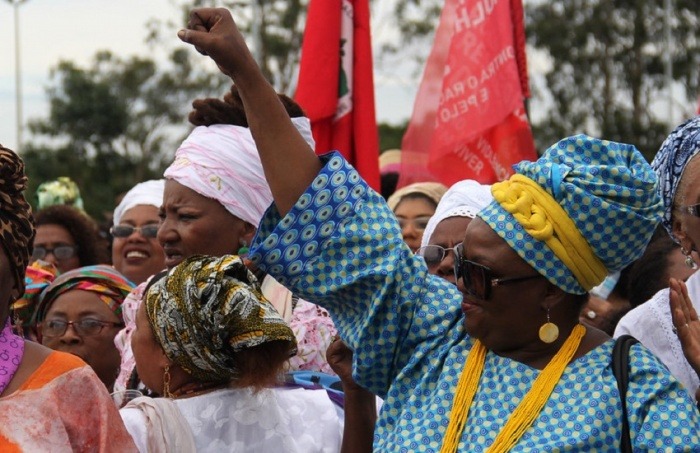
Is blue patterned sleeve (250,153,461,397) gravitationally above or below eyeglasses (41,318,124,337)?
above

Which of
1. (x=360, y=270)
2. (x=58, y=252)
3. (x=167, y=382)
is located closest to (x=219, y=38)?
(x=360, y=270)

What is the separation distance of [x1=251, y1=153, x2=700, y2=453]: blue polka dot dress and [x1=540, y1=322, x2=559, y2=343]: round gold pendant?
90 mm

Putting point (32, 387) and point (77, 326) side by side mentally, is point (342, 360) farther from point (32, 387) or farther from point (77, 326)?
point (77, 326)

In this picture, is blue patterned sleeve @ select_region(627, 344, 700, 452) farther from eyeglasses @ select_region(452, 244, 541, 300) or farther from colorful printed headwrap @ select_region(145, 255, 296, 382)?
colorful printed headwrap @ select_region(145, 255, 296, 382)

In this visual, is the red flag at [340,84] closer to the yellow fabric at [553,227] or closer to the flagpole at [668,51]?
the yellow fabric at [553,227]

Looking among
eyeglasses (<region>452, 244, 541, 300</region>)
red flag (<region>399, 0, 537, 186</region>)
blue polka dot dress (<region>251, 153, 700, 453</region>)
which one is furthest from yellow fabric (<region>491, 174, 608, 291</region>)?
red flag (<region>399, 0, 537, 186</region>)

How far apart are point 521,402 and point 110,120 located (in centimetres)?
3497

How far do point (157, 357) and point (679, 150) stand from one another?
172 centimetres

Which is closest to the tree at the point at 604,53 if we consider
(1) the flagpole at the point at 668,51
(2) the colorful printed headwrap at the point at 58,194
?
(1) the flagpole at the point at 668,51

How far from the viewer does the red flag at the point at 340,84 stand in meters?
6.25

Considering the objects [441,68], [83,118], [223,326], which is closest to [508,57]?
[441,68]

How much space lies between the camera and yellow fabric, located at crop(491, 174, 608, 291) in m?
3.17

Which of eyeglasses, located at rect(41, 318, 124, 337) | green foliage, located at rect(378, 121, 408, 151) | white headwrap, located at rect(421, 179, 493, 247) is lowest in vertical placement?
green foliage, located at rect(378, 121, 408, 151)

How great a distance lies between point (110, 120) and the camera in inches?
1458
